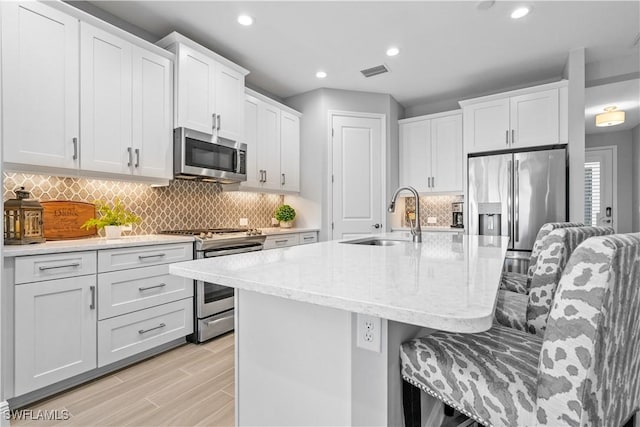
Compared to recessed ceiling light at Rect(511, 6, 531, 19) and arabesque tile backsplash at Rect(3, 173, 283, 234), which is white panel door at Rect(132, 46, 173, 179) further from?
recessed ceiling light at Rect(511, 6, 531, 19)

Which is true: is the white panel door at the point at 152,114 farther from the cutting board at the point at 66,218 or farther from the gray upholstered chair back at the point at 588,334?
the gray upholstered chair back at the point at 588,334

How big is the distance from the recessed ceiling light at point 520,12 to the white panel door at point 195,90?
273 centimetres

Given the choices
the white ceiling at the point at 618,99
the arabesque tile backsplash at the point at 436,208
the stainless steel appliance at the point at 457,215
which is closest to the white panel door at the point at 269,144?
the arabesque tile backsplash at the point at 436,208

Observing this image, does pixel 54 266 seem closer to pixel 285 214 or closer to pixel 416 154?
pixel 285 214

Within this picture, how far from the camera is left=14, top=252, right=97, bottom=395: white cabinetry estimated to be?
169cm

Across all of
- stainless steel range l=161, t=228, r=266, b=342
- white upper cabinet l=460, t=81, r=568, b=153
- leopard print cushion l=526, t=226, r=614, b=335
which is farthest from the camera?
white upper cabinet l=460, t=81, r=568, b=153

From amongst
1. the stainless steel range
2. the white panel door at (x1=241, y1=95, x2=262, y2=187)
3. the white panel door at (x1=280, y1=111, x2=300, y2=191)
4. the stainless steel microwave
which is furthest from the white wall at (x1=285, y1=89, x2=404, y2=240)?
the stainless steel range

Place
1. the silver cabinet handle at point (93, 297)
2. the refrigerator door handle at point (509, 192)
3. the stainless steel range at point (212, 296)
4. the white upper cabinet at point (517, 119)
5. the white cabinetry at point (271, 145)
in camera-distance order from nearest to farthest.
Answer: the silver cabinet handle at point (93, 297) < the stainless steel range at point (212, 296) < the white upper cabinet at point (517, 119) < the refrigerator door handle at point (509, 192) < the white cabinetry at point (271, 145)

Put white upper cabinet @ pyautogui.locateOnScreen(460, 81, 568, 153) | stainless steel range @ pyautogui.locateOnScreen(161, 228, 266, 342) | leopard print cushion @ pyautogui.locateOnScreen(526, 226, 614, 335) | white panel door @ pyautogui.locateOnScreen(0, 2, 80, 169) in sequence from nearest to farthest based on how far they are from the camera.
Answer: leopard print cushion @ pyautogui.locateOnScreen(526, 226, 614, 335), white panel door @ pyautogui.locateOnScreen(0, 2, 80, 169), stainless steel range @ pyautogui.locateOnScreen(161, 228, 266, 342), white upper cabinet @ pyautogui.locateOnScreen(460, 81, 568, 153)

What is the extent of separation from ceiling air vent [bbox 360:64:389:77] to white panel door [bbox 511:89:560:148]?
5.12 feet

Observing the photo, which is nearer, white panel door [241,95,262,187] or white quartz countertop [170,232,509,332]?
white quartz countertop [170,232,509,332]

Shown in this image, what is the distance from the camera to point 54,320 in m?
1.81

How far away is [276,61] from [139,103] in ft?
5.29

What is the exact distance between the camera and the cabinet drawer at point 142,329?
2.04 metres
